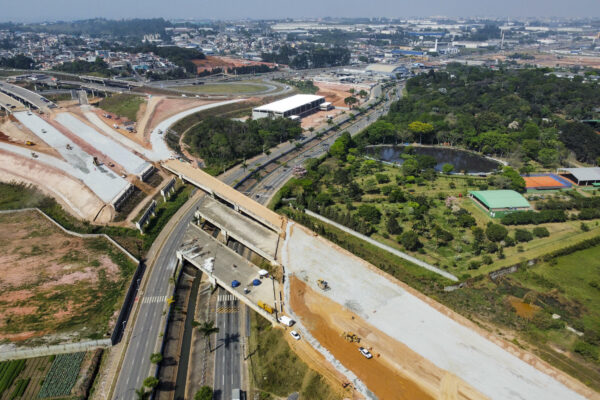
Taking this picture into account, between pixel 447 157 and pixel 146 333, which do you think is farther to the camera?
pixel 447 157

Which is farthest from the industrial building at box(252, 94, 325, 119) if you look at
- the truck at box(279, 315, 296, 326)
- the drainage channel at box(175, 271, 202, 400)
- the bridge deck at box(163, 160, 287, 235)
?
the truck at box(279, 315, 296, 326)

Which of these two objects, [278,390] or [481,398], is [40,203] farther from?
[481,398]

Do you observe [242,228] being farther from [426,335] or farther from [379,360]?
[426,335]

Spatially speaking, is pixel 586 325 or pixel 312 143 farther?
pixel 312 143

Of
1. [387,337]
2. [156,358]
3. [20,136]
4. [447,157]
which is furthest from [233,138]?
[387,337]

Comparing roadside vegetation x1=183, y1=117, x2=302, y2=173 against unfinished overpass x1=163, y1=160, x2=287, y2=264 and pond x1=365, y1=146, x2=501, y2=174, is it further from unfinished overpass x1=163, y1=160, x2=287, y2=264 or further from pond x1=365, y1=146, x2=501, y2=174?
pond x1=365, y1=146, x2=501, y2=174

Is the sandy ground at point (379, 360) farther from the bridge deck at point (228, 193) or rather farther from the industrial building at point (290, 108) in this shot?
the industrial building at point (290, 108)

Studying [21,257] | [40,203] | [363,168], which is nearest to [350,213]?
[363,168]
